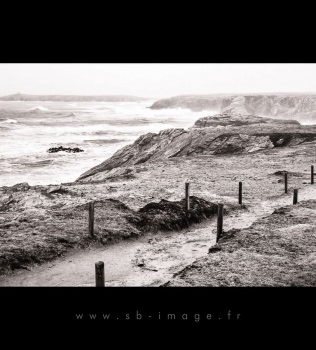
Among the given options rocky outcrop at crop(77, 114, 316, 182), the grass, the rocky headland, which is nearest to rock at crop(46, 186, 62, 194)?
the rocky headland

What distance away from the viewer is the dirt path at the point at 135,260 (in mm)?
9500

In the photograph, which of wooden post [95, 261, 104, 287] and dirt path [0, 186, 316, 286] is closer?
wooden post [95, 261, 104, 287]

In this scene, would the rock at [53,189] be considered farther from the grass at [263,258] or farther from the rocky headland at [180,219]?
the grass at [263,258]

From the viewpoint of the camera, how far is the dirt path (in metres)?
9.50

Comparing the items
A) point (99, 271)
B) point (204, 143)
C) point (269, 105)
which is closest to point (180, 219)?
point (99, 271)

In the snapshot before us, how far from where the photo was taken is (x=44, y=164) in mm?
31281

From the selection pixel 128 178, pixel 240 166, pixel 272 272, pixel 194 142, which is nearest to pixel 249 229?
pixel 272 272

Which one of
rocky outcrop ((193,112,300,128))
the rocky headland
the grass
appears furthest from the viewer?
rocky outcrop ((193,112,300,128))

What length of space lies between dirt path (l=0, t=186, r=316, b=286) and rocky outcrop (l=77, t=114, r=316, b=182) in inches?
526

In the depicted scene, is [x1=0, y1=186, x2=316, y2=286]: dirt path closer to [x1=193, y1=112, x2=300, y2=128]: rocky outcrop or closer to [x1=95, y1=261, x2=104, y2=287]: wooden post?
[x1=95, y1=261, x2=104, y2=287]: wooden post

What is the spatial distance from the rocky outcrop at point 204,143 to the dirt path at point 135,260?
1335 centimetres

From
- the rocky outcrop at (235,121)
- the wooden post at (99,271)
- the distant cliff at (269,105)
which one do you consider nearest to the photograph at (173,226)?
the wooden post at (99,271)

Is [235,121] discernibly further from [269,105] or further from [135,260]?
[269,105]
